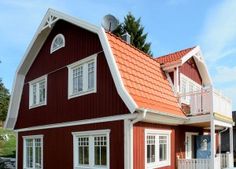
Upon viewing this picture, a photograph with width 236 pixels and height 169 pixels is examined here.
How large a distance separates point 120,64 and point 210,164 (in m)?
5.29

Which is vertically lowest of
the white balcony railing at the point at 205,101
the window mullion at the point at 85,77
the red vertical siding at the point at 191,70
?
the white balcony railing at the point at 205,101

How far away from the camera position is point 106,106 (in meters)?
13.0

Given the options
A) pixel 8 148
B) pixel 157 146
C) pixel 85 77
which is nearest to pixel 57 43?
pixel 85 77

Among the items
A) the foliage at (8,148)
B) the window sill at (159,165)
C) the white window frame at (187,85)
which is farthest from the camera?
the foliage at (8,148)

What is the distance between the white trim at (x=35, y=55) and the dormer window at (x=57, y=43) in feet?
2.00

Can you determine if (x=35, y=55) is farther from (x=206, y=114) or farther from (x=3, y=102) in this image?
(x=3, y=102)

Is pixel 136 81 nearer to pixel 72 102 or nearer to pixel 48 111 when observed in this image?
pixel 72 102

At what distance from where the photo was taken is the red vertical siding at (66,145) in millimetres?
12242

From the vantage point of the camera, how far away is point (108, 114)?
12805 millimetres

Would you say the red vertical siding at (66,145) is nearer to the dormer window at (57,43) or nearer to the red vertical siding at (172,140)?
the red vertical siding at (172,140)

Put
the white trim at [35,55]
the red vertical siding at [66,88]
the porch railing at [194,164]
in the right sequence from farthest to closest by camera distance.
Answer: the porch railing at [194,164], the red vertical siding at [66,88], the white trim at [35,55]

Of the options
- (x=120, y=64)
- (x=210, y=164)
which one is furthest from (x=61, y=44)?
(x=210, y=164)

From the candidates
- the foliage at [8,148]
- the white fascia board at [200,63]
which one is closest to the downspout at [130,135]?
the white fascia board at [200,63]

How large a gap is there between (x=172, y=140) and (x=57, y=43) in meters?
7.02
